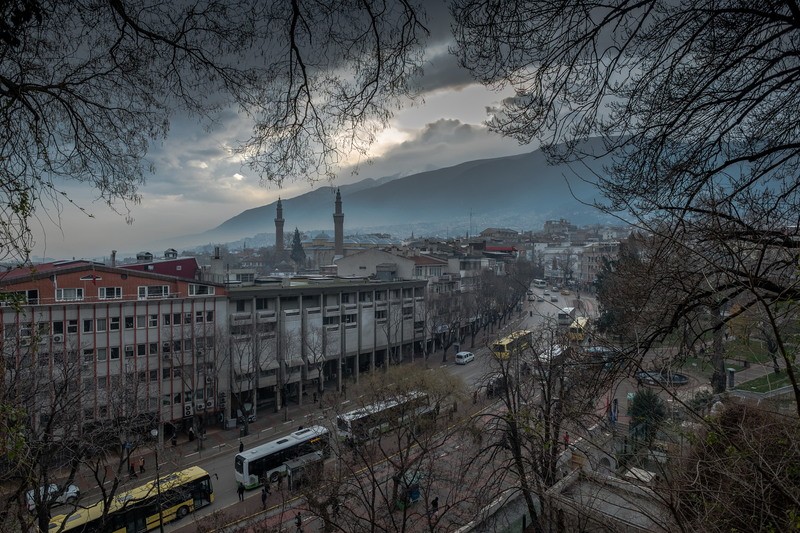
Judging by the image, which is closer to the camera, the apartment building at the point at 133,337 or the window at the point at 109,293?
the apartment building at the point at 133,337

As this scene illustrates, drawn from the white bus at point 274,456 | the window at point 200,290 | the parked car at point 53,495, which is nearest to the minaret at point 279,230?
the window at point 200,290

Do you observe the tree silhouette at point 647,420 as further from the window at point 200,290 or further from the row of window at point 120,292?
the row of window at point 120,292

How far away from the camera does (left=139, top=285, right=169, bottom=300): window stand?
16.2m

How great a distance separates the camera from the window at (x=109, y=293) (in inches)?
596

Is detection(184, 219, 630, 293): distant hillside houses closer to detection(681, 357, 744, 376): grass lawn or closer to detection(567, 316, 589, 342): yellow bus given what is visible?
detection(681, 357, 744, 376): grass lawn

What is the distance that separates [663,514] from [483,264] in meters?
36.9

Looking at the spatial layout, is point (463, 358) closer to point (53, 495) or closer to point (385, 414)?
point (385, 414)

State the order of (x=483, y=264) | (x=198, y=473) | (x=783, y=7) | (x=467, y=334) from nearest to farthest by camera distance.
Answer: (x=783, y=7) < (x=198, y=473) < (x=467, y=334) < (x=483, y=264)

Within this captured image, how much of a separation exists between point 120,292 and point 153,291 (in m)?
1.15

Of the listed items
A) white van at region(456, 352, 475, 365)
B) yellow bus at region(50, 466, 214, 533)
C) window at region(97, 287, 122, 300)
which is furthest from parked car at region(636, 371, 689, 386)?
white van at region(456, 352, 475, 365)

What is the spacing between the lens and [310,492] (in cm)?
813

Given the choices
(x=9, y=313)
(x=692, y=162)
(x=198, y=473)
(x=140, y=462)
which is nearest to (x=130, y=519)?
(x=198, y=473)

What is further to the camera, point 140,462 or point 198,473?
point 140,462

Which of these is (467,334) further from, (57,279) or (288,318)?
(57,279)
